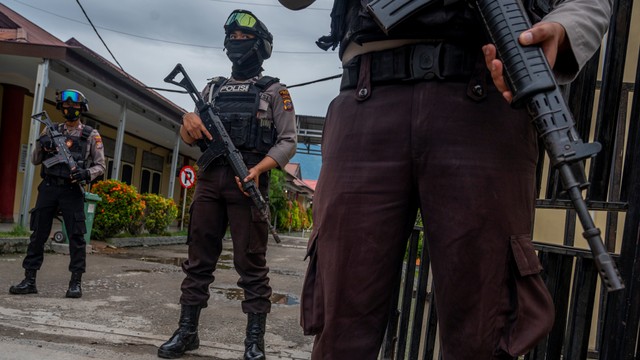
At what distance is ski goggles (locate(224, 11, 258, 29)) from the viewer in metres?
3.31

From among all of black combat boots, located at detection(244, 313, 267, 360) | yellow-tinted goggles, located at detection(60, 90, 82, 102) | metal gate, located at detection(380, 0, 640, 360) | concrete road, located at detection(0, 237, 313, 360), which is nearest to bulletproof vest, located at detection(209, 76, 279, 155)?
black combat boots, located at detection(244, 313, 267, 360)

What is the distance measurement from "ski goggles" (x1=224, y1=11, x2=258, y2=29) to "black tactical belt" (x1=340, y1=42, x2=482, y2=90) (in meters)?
2.13

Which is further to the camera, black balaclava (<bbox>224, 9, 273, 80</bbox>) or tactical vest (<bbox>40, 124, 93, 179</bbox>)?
tactical vest (<bbox>40, 124, 93, 179</bbox>)

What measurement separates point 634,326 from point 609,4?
36.9 inches

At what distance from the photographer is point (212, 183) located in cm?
311

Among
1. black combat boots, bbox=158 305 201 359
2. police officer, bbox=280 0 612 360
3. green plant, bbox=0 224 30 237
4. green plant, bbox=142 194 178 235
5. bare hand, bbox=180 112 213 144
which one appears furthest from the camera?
green plant, bbox=142 194 178 235

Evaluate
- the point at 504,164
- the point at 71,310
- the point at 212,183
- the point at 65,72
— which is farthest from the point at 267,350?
the point at 65,72

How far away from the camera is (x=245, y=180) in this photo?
9.91ft

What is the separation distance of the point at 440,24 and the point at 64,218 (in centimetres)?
418

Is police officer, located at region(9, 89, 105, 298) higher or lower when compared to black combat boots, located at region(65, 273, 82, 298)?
higher

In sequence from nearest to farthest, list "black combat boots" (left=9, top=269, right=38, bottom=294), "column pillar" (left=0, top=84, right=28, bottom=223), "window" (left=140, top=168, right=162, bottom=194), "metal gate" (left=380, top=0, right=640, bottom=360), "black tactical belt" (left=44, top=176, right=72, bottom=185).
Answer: "metal gate" (left=380, top=0, right=640, bottom=360) → "black combat boots" (left=9, top=269, right=38, bottom=294) → "black tactical belt" (left=44, top=176, right=72, bottom=185) → "column pillar" (left=0, top=84, right=28, bottom=223) → "window" (left=140, top=168, right=162, bottom=194)

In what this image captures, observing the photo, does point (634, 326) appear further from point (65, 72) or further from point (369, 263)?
point (65, 72)

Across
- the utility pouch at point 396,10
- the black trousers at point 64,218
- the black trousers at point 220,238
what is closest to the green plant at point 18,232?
the black trousers at point 64,218

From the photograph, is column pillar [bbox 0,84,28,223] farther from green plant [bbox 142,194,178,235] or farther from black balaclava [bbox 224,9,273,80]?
black balaclava [bbox 224,9,273,80]
